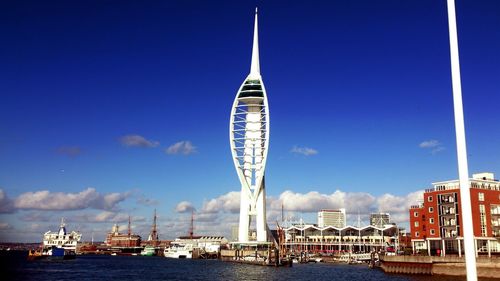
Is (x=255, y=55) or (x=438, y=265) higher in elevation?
(x=255, y=55)

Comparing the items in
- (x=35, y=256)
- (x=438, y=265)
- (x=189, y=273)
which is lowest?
(x=189, y=273)

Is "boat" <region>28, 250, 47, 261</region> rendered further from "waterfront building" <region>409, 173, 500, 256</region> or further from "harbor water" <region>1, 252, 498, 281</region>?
"waterfront building" <region>409, 173, 500, 256</region>

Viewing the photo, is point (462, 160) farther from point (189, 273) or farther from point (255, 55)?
point (255, 55)

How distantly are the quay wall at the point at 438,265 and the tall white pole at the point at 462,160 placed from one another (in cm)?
6028

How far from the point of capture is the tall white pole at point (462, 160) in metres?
12.7

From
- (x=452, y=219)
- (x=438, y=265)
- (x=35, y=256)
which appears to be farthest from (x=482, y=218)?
(x=35, y=256)

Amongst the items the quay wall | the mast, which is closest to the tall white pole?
the quay wall

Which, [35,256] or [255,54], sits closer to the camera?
[35,256]

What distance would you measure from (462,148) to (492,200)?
9038 centimetres

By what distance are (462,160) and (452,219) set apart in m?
89.8

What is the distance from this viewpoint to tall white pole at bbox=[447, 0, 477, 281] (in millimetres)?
12680

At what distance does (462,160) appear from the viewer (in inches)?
523

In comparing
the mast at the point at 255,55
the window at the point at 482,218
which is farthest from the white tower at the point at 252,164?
the window at the point at 482,218

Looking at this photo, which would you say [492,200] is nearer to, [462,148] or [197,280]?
[197,280]
